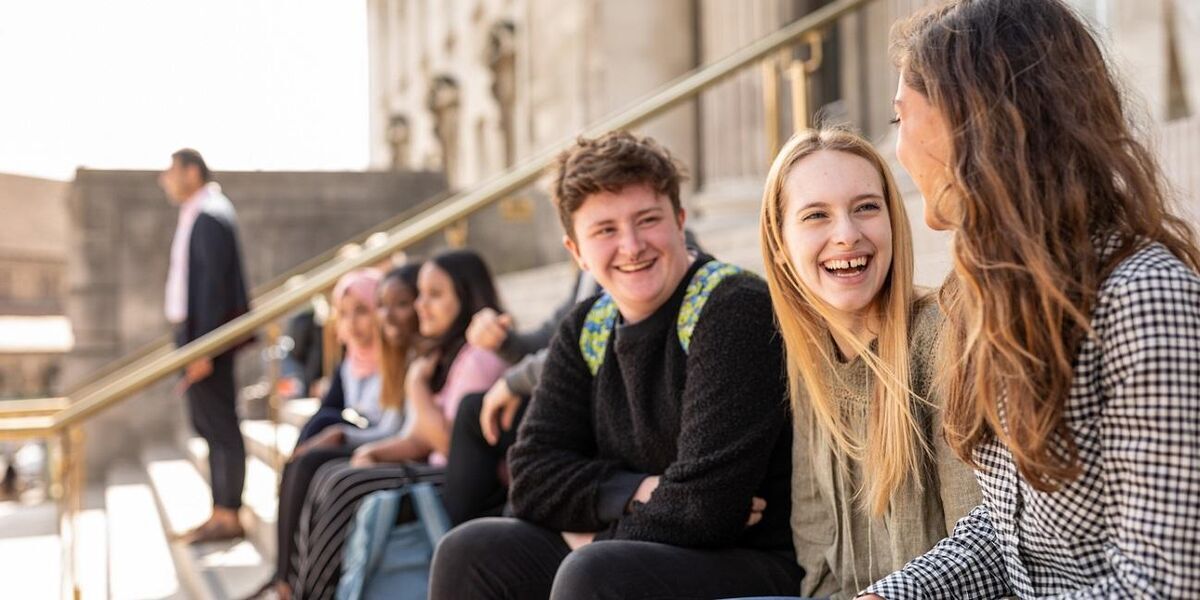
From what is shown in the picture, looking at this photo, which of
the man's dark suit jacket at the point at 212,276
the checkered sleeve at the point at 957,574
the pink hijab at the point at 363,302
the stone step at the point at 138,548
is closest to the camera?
the checkered sleeve at the point at 957,574

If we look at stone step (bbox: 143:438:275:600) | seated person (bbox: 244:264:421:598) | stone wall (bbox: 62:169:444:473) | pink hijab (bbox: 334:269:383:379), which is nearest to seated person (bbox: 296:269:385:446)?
pink hijab (bbox: 334:269:383:379)

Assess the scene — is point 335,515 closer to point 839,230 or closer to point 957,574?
point 839,230

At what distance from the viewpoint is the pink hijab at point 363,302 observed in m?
4.86

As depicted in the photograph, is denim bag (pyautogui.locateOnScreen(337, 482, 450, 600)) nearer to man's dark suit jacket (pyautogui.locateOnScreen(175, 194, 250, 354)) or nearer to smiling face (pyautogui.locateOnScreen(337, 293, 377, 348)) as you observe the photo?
smiling face (pyautogui.locateOnScreen(337, 293, 377, 348))

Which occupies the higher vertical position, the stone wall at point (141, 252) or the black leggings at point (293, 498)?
the stone wall at point (141, 252)

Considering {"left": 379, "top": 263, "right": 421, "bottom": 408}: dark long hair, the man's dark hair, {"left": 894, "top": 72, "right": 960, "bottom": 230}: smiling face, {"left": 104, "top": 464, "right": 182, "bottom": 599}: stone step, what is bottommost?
{"left": 104, "top": 464, "right": 182, "bottom": 599}: stone step

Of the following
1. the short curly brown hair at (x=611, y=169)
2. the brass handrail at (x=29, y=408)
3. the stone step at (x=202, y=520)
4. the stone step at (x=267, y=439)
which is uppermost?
the short curly brown hair at (x=611, y=169)

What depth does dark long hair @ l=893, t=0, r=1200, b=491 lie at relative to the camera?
121cm

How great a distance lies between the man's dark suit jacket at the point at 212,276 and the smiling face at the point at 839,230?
13.9 feet

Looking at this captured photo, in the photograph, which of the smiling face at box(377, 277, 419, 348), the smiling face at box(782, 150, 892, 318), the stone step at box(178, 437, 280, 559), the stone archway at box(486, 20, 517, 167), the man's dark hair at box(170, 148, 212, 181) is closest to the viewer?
the smiling face at box(782, 150, 892, 318)

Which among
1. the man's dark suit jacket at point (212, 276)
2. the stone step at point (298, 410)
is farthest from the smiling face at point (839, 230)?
the stone step at point (298, 410)

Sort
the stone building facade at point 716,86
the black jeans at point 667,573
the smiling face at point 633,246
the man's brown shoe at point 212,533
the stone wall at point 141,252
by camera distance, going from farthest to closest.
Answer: the stone wall at point 141,252 → the man's brown shoe at point 212,533 → the stone building facade at point 716,86 → the smiling face at point 633,246 → the black jeans at point 667,573

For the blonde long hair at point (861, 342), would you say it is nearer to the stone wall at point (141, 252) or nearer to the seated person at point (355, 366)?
the seated person at point (355, 366)

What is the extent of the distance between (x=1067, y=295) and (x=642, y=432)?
127cm
